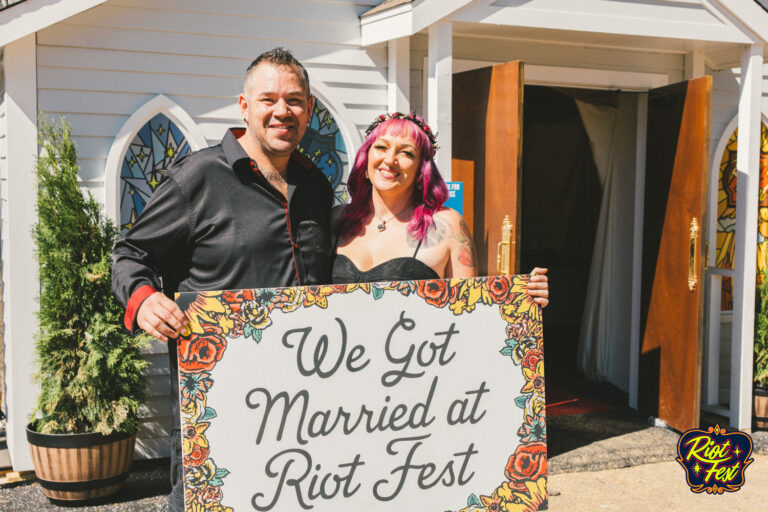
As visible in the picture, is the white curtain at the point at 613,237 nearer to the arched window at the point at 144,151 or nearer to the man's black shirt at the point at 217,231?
the arched window at the point at 144,151

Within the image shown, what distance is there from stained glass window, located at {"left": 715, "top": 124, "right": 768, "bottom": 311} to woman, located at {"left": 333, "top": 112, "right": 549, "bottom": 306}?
4.33m

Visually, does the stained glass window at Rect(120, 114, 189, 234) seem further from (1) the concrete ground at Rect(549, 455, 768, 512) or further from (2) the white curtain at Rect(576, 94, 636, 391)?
(2) the white curtain at Rect(576, 94, 636, 391)

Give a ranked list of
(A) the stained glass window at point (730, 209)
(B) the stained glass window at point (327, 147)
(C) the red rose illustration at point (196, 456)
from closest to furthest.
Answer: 1. (C) the red rose illustration at point (196, 456)
2. (B) the stained glass window at point (327, 147)
3. (A) the stained glass window at point (730, 209)

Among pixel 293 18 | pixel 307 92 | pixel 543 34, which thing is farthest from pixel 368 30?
pixel 307 92

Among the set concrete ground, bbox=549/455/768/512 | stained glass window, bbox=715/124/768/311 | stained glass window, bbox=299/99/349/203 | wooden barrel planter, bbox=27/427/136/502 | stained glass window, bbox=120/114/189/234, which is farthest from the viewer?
stained glass window, bbox=715/124/768/311

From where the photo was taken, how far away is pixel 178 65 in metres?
4.71

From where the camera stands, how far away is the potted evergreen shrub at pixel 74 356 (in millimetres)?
4113

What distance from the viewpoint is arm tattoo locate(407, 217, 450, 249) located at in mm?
2680

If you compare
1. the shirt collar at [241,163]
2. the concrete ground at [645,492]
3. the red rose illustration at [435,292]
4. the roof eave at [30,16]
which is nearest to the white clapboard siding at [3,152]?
the roof eave at [30,16]

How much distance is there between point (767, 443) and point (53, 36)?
5519 millimetres

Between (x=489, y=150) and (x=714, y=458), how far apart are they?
269cm

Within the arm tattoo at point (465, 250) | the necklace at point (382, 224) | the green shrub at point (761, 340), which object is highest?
the necklace at point (382, 224)

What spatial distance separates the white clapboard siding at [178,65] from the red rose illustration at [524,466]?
295cm

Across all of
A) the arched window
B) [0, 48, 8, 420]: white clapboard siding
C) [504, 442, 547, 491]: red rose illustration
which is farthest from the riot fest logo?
[0, 48, 8, 420]: white clapboard siding
